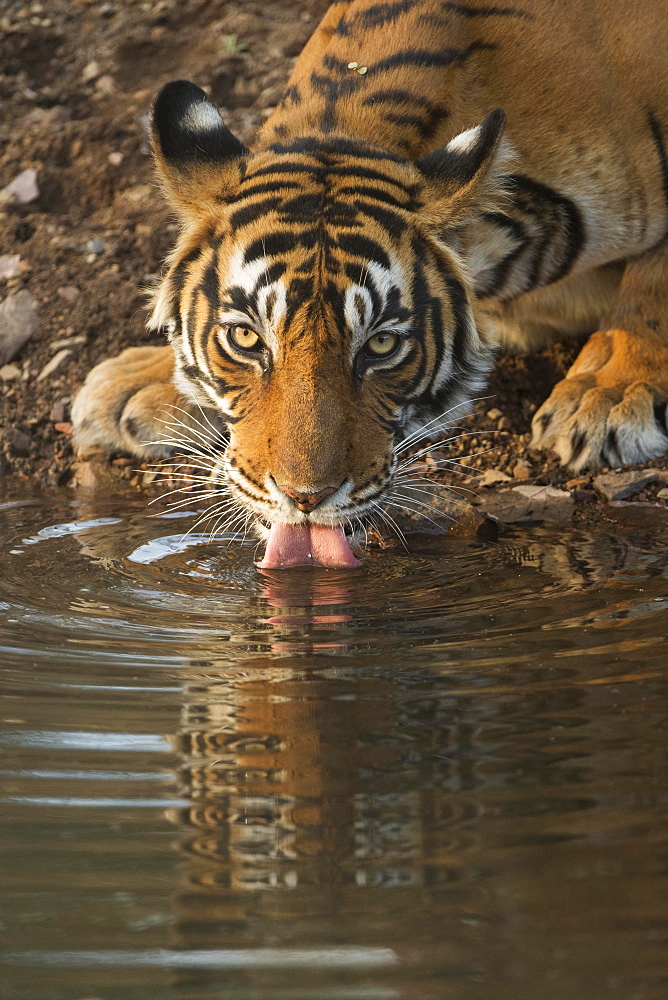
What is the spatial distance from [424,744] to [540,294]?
208 centimetres

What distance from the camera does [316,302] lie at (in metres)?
2.68

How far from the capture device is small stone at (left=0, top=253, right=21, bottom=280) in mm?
4512

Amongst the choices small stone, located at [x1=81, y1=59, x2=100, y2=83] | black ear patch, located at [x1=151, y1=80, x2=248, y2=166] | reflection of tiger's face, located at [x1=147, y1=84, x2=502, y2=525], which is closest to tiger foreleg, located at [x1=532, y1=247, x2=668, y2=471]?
reflection of tiger's face, located at [x1=147, y1=84, x2=502, y2=525]

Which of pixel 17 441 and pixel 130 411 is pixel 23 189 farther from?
pixel 130 411

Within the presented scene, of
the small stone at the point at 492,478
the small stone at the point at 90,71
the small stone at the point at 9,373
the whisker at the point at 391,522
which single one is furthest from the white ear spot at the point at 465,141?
the small stone at the point at 90,71

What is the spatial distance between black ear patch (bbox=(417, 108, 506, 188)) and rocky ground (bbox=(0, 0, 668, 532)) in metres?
0.82

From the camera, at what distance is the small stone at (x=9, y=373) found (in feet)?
13.9

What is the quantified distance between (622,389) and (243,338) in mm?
1276

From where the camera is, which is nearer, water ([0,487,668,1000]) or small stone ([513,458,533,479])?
Result: water ([0,487,668,1000])

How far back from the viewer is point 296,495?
2.62 meters

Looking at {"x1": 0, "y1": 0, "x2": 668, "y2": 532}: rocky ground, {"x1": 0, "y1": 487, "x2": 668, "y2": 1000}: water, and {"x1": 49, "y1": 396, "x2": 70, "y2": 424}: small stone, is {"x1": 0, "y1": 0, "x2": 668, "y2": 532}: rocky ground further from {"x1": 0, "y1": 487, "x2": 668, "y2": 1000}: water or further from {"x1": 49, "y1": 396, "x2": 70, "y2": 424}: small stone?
{"x1": 0, "y1": 487, "x2": 668, "y2": 1000}: water

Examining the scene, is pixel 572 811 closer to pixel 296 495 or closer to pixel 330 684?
pixel 330 684

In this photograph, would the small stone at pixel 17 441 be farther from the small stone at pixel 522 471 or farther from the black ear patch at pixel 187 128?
the small stone at pixel 522 471

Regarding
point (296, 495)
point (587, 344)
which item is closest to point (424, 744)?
point (296, 495)
